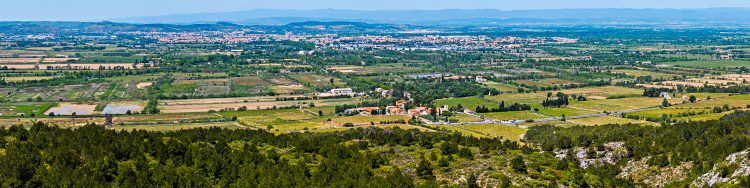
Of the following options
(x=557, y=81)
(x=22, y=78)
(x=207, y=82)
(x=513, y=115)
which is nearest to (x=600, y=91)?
(x=557, y=81)

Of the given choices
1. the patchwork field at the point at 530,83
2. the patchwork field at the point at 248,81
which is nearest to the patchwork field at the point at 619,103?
the patchwork field at the point at 530,83

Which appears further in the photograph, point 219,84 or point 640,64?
point 640,64

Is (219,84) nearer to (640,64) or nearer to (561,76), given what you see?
(561,76)

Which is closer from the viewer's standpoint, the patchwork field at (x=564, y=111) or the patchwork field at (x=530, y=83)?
the patchwork field at (x=564, y=111)

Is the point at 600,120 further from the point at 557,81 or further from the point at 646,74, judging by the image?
the point at 646,74

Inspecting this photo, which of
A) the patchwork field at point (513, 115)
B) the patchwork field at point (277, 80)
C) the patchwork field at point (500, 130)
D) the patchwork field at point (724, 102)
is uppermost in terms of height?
the patchwork field at point (724, 102)

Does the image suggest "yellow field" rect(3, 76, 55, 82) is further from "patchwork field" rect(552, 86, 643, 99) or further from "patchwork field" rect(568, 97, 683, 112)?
"patchwork field" rect(552, 86, 643, 99)

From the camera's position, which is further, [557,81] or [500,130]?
[557,81]

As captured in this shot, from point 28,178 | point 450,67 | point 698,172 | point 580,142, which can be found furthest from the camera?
point 450,67

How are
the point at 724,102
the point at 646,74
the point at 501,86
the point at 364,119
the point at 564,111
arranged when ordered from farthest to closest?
the point at 646,74, the point at 501,86, the point at 724,102, the point at 564,111, the point at 364,119

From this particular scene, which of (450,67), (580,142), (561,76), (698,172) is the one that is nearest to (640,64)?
(561,76)

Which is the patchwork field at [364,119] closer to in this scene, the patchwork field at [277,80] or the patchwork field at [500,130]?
the patchwork field at [500,130]
